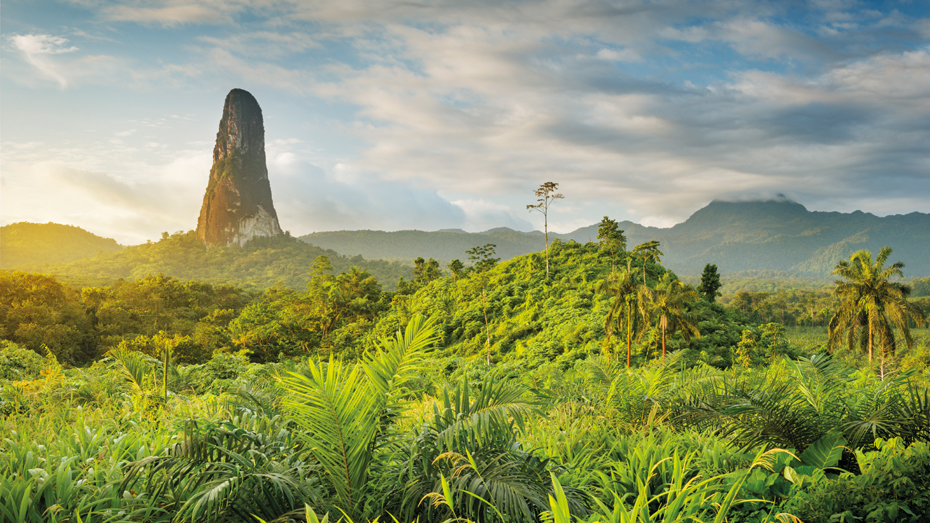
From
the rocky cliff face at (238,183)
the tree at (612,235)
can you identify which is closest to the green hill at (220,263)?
the rocky cliff face at (238,183)

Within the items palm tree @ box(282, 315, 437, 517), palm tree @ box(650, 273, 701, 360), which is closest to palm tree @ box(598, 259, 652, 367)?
palm tree @ box(650, 273, 701, 360)

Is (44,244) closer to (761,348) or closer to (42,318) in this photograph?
(42,318)

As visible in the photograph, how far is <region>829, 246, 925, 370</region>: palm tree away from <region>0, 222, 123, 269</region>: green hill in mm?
136261

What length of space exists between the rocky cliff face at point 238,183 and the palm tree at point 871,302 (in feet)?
423

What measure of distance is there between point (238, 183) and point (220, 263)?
27.3 m

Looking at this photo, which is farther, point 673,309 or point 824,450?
point 673,309

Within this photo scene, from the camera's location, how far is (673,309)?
23.4 m

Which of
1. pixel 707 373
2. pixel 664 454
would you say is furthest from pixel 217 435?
pixel 707 373

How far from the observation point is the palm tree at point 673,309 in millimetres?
23328

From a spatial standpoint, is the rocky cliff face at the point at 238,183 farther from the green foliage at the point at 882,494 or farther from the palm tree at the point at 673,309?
the green foliage at the point at 882,494

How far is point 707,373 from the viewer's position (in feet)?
A: 19.5

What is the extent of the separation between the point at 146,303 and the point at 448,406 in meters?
44.5

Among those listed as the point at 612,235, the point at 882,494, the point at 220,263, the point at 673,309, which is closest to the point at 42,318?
the point at 673,309

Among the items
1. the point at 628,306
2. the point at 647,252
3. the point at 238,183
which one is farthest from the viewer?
the point at 238,183
